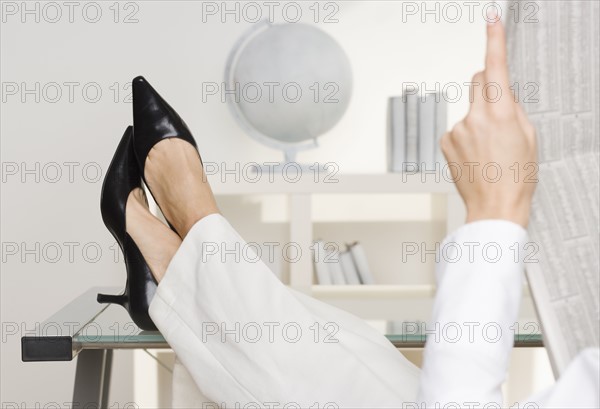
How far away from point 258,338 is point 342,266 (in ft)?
3.66

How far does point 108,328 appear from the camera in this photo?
1.05m

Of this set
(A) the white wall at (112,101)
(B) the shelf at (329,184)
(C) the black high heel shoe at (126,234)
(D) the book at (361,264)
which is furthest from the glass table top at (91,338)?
(A) the white wall at (112,101)

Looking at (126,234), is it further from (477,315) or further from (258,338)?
(477,315)

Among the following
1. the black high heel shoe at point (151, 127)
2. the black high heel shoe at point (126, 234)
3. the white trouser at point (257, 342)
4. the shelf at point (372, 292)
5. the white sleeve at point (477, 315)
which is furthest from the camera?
the shelf at point (372, 292)

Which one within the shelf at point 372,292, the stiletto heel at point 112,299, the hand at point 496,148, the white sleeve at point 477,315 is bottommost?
the white sleeve at point 477,315

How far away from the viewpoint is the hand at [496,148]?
22.8 inches

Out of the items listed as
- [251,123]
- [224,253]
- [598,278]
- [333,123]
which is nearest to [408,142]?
[333,123]

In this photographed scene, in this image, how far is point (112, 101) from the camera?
210 cm

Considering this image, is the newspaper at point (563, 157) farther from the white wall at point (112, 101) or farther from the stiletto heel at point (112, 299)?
the white wall at point (112, 101)

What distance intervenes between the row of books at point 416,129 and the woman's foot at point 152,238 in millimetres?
870

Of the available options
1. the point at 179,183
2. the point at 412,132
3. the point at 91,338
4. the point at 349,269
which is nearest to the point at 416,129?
the point at 412,132

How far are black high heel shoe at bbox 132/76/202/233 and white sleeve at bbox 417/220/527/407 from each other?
657 mm

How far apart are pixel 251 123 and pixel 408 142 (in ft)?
1.25

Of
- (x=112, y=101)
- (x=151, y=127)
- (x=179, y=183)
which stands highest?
(x=112, y=101)
